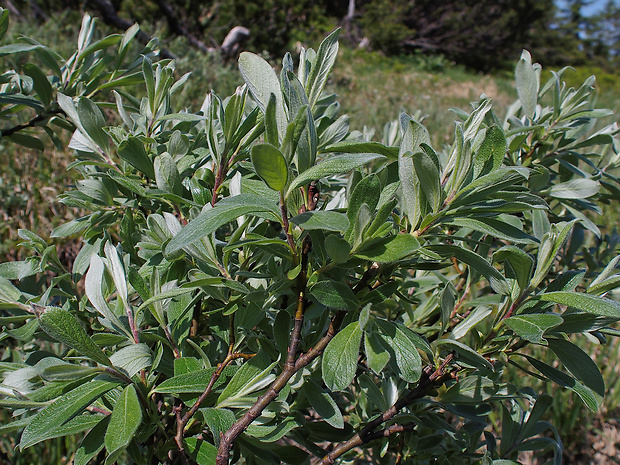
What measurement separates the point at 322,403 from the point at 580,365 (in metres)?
0.31

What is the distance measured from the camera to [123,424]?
0.46 metres

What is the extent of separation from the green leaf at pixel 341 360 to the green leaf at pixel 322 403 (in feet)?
0.48

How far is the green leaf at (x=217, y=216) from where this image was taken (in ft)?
1.24

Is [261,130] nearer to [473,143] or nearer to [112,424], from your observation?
[473,143]

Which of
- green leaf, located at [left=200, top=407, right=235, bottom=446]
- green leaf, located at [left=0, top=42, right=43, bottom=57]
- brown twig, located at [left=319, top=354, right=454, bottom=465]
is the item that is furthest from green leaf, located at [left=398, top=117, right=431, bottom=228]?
green leaf, located at [left=0, top=42, right=43, bottom=57]

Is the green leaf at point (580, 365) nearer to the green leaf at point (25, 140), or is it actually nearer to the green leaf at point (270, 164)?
the green leaf at point (270, 164)

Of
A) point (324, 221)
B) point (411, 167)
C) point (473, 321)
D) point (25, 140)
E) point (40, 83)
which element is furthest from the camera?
point (25, 140)

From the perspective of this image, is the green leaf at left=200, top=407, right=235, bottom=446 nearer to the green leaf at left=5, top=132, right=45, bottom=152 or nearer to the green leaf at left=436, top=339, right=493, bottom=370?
the green leaf at left=436, top=339, right=493, bottom=370

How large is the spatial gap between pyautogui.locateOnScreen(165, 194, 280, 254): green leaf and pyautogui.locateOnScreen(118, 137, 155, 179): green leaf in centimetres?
27

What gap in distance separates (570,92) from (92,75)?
95cm

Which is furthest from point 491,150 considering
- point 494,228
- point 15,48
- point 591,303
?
point 15,48

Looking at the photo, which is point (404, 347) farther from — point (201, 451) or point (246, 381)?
point (201, 451)

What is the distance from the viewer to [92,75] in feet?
3.02

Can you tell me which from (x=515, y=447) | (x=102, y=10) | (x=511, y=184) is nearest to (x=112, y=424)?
(x=511, y=184)
